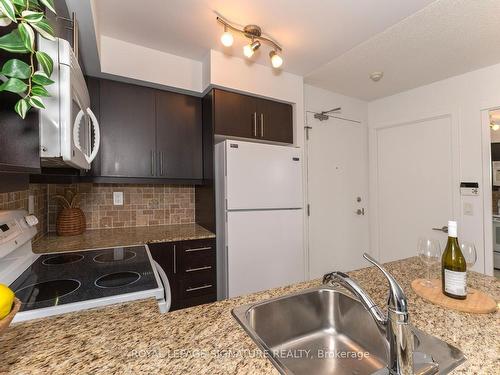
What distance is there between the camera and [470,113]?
238 centimetres

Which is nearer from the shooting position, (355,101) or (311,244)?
(311,244)

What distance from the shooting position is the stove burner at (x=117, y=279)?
3.48 ft

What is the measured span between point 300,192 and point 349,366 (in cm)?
167

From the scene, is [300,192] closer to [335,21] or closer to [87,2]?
[335,21]

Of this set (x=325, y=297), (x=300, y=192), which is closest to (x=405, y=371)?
(x=325, y=297)

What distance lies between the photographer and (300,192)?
2.37 meters

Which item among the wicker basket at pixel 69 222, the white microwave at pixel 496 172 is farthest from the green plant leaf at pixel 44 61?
the white microwave at pixel 496 172


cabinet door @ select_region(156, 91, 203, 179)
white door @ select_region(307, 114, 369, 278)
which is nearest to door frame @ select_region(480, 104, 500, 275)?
white door @ select_region(307, 114, 369, 278)

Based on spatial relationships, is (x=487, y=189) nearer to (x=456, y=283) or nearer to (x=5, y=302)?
(x=456, y=283)

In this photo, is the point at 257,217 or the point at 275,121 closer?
the point at 257,217

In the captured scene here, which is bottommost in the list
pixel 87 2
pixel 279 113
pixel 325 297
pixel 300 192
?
pixel 325 297

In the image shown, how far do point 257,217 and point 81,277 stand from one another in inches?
51.3

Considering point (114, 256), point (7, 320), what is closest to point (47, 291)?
point (114, 256)

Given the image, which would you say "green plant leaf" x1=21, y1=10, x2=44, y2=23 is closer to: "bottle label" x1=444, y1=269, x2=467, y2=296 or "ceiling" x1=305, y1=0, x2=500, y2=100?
"bottle label" x1=444, y1=269, x2=467, y2=296
